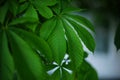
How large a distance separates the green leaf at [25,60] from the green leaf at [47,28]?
10 cm

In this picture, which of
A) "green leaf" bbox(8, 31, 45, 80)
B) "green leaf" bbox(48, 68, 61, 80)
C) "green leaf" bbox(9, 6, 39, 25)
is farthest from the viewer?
"green leaf" bbox(48, 68, 61, 80)

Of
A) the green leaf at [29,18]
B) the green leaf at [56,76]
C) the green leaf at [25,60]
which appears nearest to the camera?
the green leaf at [25,60]

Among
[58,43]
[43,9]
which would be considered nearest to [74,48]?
[58,43]

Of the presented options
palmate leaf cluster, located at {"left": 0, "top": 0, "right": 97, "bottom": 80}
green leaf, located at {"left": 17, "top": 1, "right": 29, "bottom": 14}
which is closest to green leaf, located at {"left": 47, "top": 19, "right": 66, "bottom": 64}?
palmate leaf cluster, located at {"left": 0, "top": 0, "right": 97, "bottom": 80}

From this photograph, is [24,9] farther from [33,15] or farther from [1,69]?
[1,69]

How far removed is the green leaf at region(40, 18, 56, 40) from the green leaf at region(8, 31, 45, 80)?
0.10 metres

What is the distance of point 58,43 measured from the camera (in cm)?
81

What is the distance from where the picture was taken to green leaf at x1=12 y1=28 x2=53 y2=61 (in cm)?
75

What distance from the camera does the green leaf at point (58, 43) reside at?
2.61ft

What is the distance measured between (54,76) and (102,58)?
7.19ft

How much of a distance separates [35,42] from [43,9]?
0.46ft

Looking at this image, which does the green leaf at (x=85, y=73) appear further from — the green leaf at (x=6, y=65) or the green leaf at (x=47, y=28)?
the green leaf at (x=6, y=65)

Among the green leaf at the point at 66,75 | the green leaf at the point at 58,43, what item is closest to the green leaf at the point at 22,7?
the green leaf at the point at 58,43

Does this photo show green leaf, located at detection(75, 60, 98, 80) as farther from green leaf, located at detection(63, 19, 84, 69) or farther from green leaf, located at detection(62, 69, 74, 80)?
green leaf, located at detection(63, 19, 84, 69)
